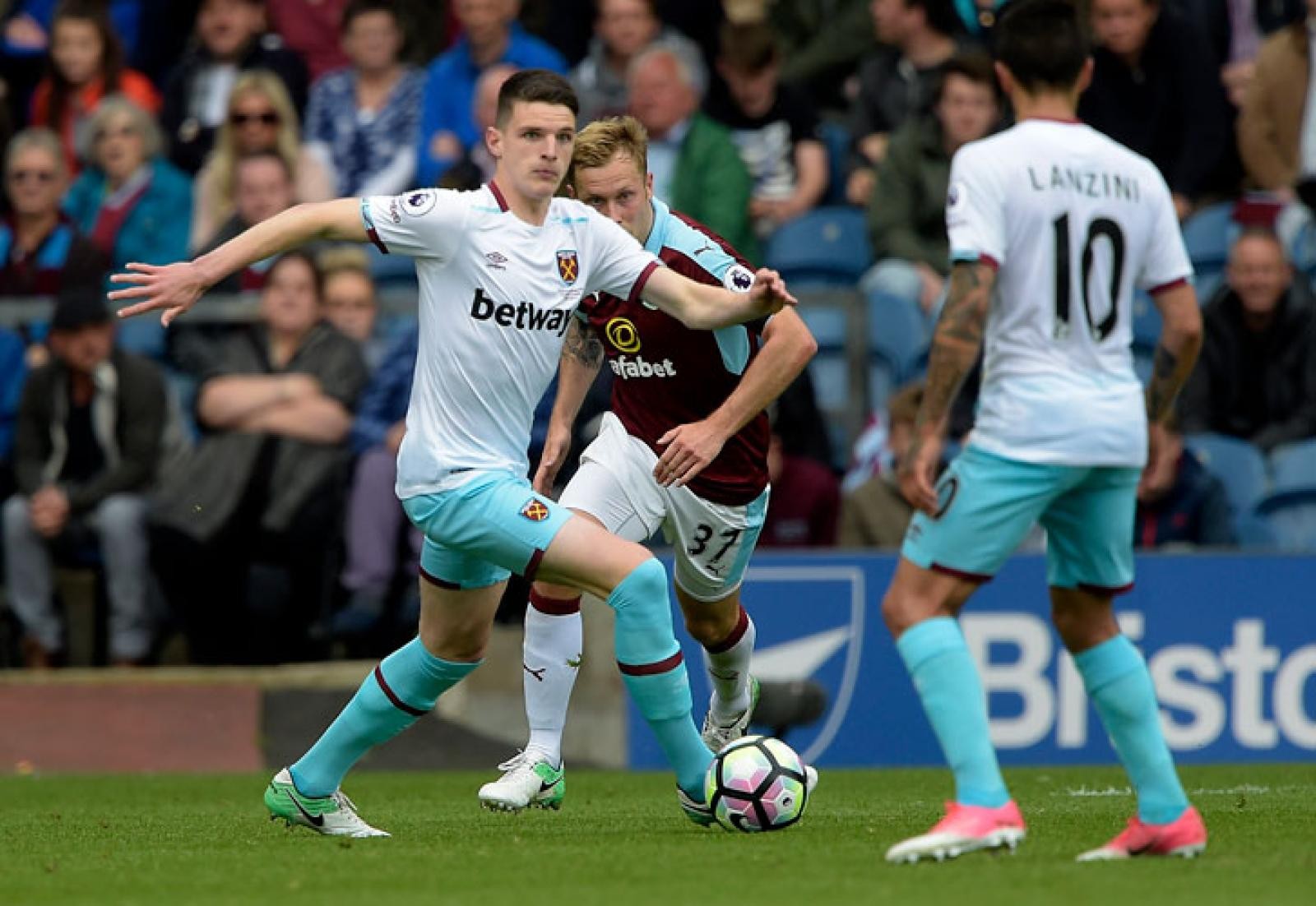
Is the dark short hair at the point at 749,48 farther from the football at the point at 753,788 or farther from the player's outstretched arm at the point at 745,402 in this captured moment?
the football at the point at 753,788

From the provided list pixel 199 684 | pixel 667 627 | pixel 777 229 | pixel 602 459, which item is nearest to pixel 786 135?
pixel 777 229

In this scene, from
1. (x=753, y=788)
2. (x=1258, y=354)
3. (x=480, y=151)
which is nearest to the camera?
(x=753, y=788)

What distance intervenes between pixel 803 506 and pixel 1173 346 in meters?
6.17

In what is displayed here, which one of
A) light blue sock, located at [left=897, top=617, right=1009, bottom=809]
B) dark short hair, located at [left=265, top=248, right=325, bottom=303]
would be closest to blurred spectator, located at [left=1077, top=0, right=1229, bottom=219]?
dark short hair, located at [left=265, top=248, right=325, bottom=303]

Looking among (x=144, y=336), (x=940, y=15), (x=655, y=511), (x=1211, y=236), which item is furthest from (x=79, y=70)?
(x=655, y=511)

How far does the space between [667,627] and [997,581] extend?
14.9ft

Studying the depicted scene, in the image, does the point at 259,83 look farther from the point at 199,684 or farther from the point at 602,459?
the point at 602,459

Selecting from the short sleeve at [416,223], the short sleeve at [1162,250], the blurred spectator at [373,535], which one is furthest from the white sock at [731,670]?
the blurred spectator at [373,535]

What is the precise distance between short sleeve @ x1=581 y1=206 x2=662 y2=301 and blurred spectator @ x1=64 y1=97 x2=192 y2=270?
7864mm

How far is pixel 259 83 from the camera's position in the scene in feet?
46.6

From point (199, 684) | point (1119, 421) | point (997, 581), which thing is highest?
point (1119, 421)

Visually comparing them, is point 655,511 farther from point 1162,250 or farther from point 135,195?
point 135,195

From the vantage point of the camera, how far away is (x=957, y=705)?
19.9ft

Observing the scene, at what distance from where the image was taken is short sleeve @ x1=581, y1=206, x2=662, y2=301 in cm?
725
